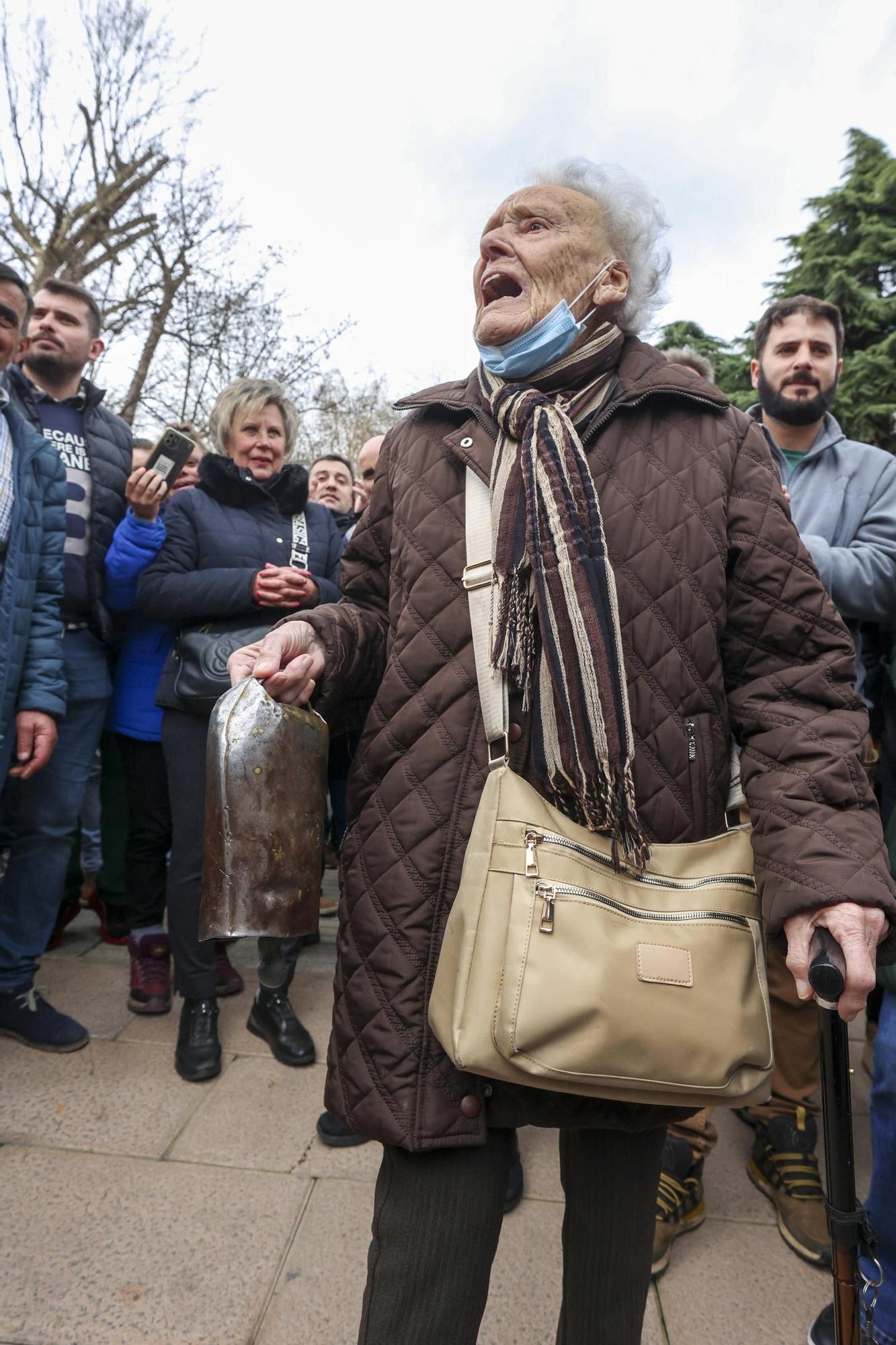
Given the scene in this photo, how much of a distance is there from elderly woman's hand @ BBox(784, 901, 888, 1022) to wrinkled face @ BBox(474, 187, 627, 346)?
103cm

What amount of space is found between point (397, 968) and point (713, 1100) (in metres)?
0.47

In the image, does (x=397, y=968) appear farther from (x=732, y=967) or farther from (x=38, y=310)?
(x=38, y=310)

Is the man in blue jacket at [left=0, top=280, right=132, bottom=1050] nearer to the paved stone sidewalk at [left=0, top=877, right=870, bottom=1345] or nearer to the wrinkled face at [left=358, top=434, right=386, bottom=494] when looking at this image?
the paved stone sidewalk at [left=0, top=877, right=870, bottom=1345]

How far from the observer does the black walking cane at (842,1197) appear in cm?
128

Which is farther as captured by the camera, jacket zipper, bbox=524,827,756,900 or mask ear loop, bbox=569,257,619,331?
mask ear loop, bbox=569,257,619,331

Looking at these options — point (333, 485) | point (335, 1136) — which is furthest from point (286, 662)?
point (333, 485)

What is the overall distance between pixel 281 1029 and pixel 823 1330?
181 cm

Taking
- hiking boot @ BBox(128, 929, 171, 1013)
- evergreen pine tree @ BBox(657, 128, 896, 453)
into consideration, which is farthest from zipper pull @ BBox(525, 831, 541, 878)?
evergreen pine tree @ BBox(657, 128, 896, 453)

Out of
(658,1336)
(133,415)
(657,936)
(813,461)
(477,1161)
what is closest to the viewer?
(657,936)

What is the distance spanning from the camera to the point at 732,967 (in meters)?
1.19

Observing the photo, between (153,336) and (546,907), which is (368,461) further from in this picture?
A: (153,336)

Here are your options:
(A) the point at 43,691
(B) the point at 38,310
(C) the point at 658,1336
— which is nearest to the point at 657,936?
(C) the point at 658,1336

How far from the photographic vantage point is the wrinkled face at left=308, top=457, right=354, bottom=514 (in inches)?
218

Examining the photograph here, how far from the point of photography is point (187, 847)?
2.93 metres
